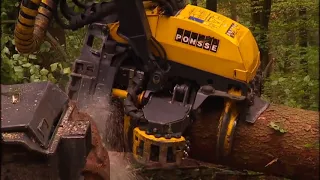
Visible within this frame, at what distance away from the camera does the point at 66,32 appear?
6395 millimetres

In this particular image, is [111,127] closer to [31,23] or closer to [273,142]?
[31,23]

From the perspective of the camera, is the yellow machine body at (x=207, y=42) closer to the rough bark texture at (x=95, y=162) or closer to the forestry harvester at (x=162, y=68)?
the forestry harvester at (x=162, y=68)

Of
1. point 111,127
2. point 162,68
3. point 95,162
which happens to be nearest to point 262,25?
point 162,68

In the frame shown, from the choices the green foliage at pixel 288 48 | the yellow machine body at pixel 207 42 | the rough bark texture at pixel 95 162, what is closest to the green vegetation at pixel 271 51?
the green foliage at pixel 288 48

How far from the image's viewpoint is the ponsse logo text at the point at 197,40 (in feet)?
11.8

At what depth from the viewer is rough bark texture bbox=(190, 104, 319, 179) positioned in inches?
137

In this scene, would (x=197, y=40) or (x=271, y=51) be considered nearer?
(x=197, y=40)

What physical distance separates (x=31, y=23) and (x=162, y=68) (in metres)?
1.13

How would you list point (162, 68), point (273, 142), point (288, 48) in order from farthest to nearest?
point (288, 48), point (162, 68), point (273, 142)

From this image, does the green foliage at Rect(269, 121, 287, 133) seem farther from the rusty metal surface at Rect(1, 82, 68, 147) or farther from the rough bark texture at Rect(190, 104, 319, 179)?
the rusty metal surface at Rect(1, 82, 68, 147)

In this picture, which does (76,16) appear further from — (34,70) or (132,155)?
(132,155)

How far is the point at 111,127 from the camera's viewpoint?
12.7 feet

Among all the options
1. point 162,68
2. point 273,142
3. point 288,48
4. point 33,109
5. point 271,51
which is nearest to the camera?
point 33,109

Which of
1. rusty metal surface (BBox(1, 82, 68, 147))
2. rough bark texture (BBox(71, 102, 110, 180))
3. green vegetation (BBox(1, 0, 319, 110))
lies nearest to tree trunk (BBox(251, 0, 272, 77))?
green vegetation (BBox(1, 0, 319, 110))
